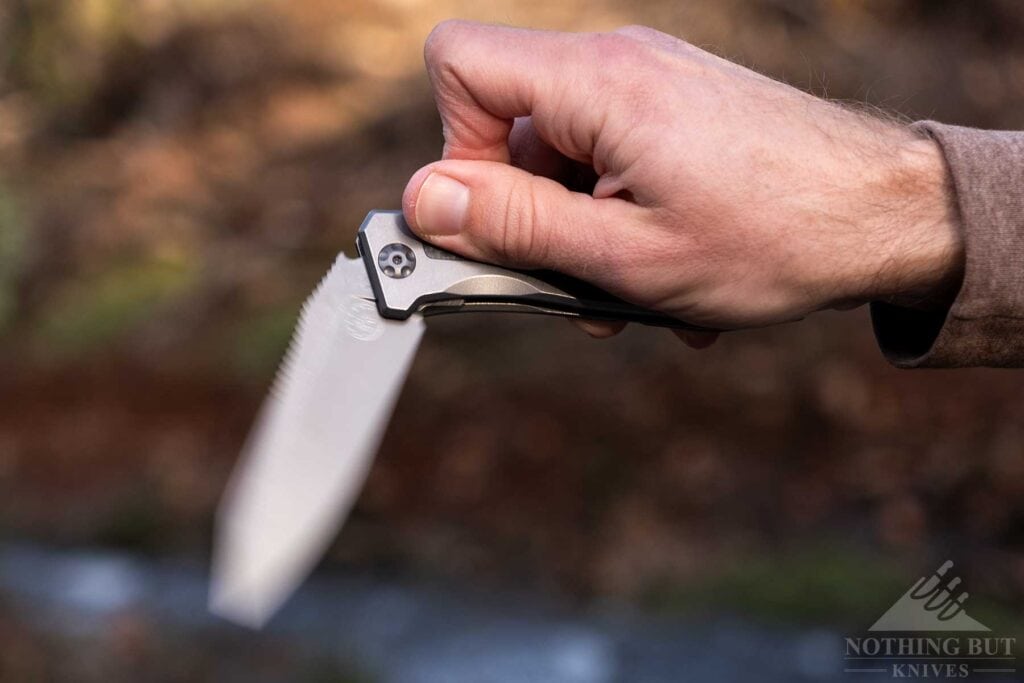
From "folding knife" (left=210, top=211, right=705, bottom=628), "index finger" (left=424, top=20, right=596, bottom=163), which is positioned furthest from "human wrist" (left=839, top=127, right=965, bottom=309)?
"index finger" (left=424, top=20, right=596, bottom=163)

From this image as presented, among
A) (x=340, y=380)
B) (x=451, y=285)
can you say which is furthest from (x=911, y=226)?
(x=340, y=380)

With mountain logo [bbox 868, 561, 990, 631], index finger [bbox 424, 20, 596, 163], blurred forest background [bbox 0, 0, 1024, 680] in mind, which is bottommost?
mountain logo [bbox 868, 561, 990, 631]

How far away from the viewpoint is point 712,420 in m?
5.04

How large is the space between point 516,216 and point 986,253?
0.80 meters

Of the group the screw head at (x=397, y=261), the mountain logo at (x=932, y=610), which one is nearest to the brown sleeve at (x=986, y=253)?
the screw head at (x=397, y=261)

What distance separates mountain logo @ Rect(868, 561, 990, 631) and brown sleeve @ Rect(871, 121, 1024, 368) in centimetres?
209

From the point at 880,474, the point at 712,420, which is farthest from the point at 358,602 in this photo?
the point at 880,474

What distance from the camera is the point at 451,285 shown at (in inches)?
73.8

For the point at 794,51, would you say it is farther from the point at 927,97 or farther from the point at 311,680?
the point at 311,680

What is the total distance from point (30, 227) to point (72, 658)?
2992mm

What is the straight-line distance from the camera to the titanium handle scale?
186cm

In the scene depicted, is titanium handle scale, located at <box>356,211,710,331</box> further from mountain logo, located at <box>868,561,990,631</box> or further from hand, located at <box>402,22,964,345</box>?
mountain logo, located at <box>868,561,990,631</box>

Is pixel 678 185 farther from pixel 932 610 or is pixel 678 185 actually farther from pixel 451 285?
pixel 932 610

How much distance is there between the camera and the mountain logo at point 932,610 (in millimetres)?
3756
